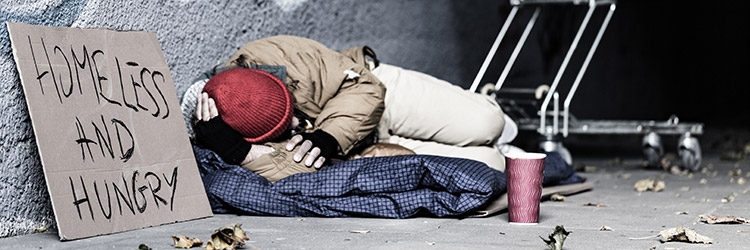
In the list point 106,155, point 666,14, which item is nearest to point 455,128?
point 106,155

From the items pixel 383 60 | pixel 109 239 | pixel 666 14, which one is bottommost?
pixel 109 239

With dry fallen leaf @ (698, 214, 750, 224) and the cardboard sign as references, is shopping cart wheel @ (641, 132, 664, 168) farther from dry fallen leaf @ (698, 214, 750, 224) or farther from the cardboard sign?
the cardboard sign

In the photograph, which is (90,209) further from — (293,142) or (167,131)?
(293,142)

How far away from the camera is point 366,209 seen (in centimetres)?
359

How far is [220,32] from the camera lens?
4328 millimetres

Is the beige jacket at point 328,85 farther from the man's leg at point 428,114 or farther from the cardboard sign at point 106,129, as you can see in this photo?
the cardboard sign at point 106,129

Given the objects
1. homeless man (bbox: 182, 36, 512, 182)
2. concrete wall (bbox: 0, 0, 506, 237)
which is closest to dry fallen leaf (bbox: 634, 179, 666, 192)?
homeless man (bbox: 182, 36, 512, 182)

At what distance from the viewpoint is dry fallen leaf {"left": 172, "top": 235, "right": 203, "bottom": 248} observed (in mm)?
2848

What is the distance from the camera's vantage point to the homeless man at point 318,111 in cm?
370

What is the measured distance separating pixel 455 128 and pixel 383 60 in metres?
1.14

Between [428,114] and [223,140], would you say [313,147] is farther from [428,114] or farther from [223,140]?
[428,114]

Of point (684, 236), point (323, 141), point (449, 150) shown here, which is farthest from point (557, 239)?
point (449, 150)

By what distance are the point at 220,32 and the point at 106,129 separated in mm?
1103

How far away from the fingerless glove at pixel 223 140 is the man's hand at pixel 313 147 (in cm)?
17
